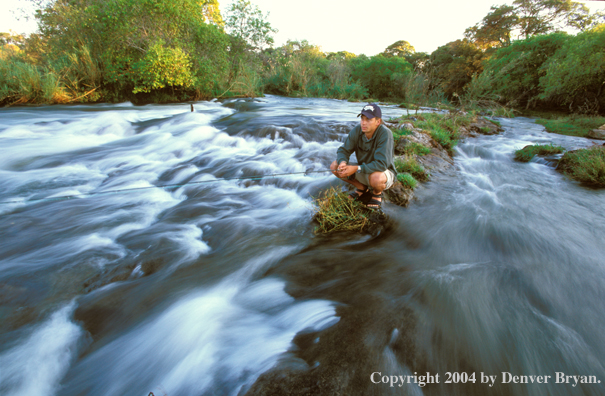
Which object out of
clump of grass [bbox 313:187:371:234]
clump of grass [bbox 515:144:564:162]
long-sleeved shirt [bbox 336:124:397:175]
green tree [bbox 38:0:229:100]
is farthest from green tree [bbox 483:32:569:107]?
clump of grass [bbox 313:187:371:234]

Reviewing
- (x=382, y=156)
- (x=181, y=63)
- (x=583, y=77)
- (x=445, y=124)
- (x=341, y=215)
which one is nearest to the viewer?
(x=382, y=156)

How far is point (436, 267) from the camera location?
344 centimetres

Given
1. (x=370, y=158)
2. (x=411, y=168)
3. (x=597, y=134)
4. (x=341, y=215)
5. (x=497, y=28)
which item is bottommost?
(x=341, y=215)

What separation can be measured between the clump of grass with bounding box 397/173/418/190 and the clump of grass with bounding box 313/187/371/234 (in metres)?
1.31

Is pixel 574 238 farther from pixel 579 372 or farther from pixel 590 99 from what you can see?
pixel 590 99

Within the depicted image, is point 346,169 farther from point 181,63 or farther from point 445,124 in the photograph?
point 181,63

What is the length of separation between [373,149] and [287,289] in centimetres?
218

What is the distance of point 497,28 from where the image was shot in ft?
107

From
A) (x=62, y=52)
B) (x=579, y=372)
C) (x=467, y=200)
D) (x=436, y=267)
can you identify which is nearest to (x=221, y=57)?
(x=62, y=52)

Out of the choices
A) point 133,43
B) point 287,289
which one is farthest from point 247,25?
point 287,289

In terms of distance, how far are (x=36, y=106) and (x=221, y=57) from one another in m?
9.58

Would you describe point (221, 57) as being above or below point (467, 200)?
above

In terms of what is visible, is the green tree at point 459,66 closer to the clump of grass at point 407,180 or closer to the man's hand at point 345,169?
the clump of grass at point 407,180

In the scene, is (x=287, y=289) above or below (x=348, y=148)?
below
